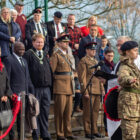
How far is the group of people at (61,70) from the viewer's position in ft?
27.8

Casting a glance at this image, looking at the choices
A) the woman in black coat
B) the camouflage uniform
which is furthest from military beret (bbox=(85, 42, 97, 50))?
the camouflage uniform

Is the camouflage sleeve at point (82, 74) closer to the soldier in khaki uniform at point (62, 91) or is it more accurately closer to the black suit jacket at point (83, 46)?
the soldier in khaki uniform at point (62, 91)

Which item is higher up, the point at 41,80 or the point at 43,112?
the point at 41,80

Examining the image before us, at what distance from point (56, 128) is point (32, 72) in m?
1.49

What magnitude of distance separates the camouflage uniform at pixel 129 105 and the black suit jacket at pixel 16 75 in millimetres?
2625

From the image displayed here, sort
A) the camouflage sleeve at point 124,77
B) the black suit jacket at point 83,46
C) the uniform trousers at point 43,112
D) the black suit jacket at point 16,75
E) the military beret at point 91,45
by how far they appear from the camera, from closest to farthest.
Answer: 1. the camouflage sleeve at point 124,77
2. the black suit jacket at point 16,75
3. the uniform trousers at point 43,112
4. the military beret at point 91,45
5. the black suit jacket at point 83,46

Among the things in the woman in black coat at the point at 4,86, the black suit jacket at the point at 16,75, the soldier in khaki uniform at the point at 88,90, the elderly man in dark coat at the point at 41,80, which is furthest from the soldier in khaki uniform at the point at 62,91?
the woman in black coat at the point at 4,86

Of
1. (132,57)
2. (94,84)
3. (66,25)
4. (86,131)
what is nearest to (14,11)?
(66,25)

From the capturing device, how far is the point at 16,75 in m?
10.3

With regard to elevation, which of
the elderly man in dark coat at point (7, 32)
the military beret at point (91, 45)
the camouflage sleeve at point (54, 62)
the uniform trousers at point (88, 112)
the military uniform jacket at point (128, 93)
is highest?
the elderly man in dark coat at point (7, 32)

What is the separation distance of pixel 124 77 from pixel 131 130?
93 cm

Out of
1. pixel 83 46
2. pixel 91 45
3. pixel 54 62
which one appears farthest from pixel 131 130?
pixel 83 46

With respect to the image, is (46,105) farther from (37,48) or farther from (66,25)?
(66,25)

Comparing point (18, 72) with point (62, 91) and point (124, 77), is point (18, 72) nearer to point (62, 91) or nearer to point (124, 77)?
point (62, 91)
